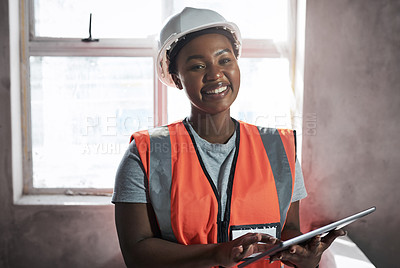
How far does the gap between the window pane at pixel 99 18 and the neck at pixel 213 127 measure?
96cm

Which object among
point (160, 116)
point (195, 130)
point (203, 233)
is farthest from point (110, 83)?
point (203, 233)

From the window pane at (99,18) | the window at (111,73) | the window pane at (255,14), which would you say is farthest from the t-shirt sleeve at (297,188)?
the window pane at (99,18)

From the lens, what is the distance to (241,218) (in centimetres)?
105

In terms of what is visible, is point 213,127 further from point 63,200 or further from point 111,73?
point 63,200

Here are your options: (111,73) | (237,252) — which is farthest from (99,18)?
(237,252)

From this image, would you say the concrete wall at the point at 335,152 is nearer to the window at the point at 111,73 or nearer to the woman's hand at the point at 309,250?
the window at the point at 111,73

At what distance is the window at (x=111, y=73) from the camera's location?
188 centimetres

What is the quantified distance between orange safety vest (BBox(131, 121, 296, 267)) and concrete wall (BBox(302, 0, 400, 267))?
700 mm

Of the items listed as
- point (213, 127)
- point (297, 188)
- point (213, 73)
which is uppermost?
point (213, 73)

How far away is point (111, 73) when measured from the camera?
1.90m

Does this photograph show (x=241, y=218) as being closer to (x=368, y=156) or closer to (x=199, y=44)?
(x=199, y=44)

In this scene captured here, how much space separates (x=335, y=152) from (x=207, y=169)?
1.00 metres

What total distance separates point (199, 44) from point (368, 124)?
1.20 metres

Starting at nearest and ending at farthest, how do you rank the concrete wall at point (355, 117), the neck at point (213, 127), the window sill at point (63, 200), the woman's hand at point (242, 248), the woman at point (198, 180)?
the woman's hand at point (242, 248), the woman at point (198, 180), the neck at point (213, 127), the concrete wall at point (355, 117), the window sill at point (63, 200)
